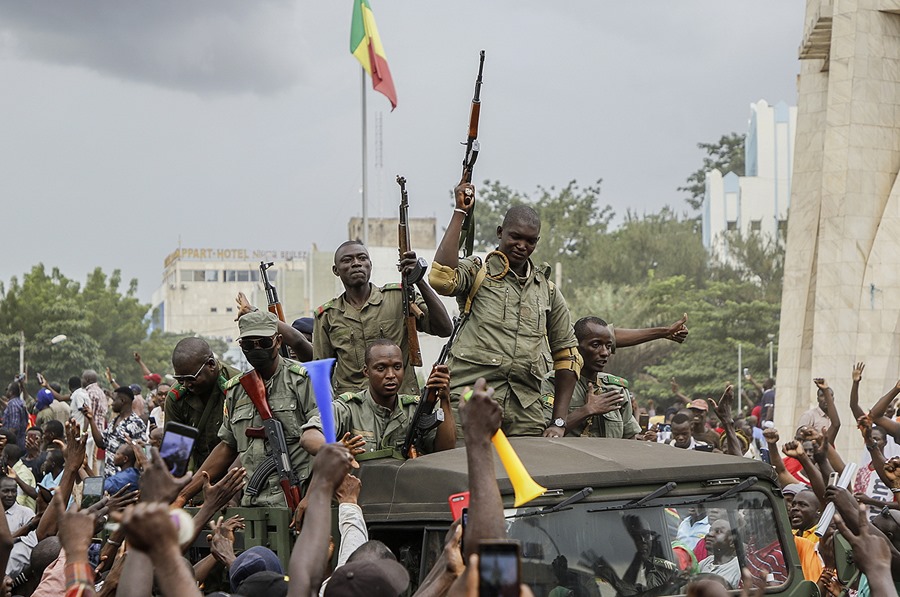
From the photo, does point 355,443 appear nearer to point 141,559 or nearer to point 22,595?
point 141,559

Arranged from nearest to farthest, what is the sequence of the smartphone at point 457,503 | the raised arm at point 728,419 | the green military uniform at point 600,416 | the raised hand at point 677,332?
the smartphone at point 457,503
the green military uniform at point 600,416
the raised hand at point 677,332
the raised arm at point 728,419

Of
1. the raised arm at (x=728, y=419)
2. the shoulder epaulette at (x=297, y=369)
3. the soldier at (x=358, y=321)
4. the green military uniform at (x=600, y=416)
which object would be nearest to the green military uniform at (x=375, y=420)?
the shoulder epaulette at (x=297, y=369)

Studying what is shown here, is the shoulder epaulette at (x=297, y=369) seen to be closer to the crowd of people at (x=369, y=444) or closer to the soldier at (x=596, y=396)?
the crowd of people at (x=369, y=444)

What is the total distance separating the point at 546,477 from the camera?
5.01 meters

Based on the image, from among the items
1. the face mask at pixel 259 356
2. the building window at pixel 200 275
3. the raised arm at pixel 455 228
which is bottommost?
the building window at pixel 200 275

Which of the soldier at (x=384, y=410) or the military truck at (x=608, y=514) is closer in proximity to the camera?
the military truck at (x=608, y=514)

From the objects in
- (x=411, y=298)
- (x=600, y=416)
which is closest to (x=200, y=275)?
(x=411, y=298)

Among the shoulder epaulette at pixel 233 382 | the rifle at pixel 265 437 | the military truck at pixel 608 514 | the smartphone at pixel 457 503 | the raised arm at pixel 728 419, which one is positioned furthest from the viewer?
the raised arm at pixel 728 419

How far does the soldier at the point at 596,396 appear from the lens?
7070 mm

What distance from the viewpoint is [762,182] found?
62.2 meters

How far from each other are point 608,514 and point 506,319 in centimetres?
199

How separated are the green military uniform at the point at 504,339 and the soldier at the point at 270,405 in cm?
88

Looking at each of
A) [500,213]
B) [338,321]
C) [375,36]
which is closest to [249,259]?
[500,213]

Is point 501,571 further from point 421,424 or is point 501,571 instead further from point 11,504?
point 11,504
